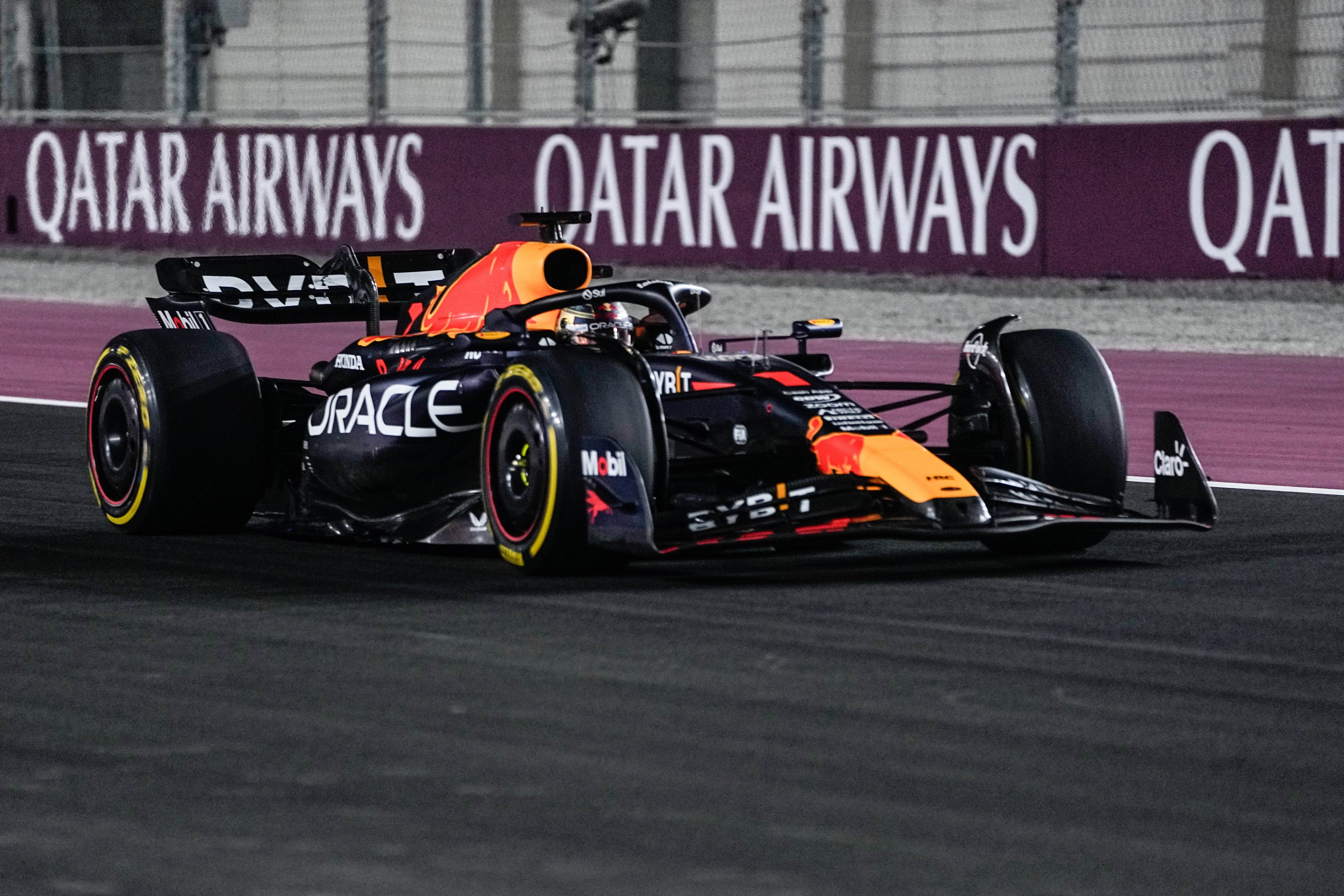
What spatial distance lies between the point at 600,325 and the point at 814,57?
415 inches

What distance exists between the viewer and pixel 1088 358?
791 cm

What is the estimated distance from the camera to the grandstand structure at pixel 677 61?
1634 centimetres

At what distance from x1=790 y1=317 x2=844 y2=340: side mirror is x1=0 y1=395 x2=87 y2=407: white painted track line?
616cm

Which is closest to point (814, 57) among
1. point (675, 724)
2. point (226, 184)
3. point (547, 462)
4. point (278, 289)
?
point (226, 184)

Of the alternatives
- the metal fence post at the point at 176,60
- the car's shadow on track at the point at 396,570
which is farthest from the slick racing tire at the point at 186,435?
the metal fence post at the point at 176,60

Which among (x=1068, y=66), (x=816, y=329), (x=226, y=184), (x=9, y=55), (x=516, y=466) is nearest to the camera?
(x=516, y=466)

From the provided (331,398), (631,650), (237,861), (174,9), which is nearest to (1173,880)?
(237,861)

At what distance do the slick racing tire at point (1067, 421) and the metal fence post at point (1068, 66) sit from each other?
890 centimetres

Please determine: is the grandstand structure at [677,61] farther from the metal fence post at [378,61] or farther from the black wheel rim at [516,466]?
the black wheel rim at [516,466]

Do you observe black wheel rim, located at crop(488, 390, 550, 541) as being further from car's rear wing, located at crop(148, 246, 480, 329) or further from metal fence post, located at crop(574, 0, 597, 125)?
metal fence post, located at crop(574, 0, 597, 125)

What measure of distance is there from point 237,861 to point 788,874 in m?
0.95

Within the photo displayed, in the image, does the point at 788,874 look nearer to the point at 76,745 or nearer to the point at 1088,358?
the point at 76,745

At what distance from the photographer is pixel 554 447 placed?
700 cm

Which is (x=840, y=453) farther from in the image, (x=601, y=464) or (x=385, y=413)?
(x=385, y=413)
